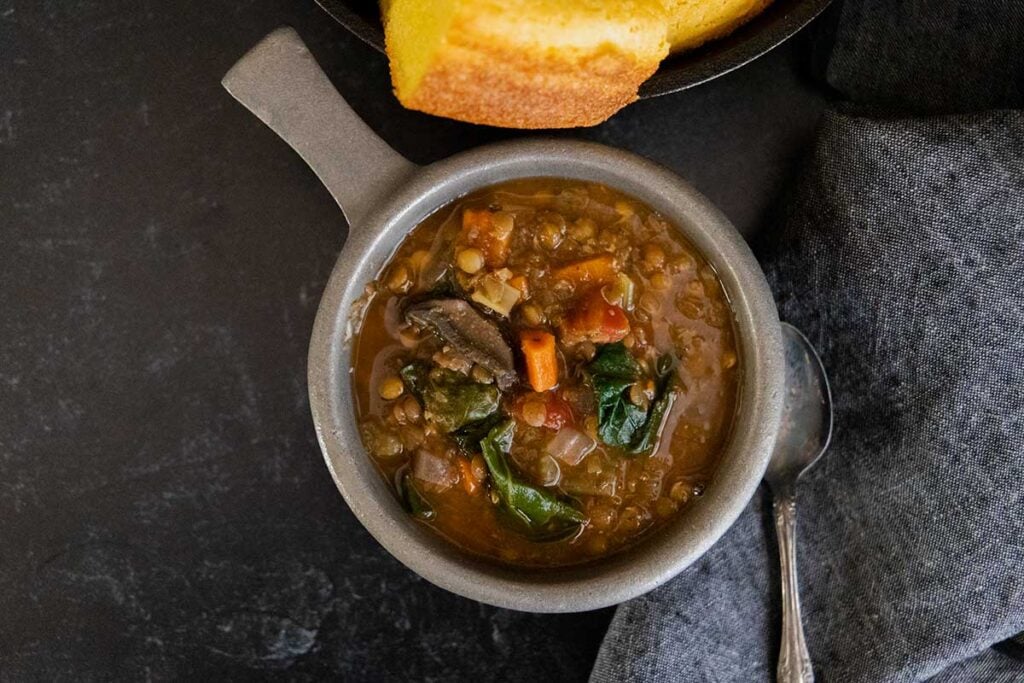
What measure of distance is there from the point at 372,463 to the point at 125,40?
54.6 inches

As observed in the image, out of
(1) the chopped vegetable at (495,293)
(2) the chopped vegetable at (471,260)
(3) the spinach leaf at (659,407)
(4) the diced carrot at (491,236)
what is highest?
(4) the diced carrot at (491,236)

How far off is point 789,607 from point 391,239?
1.46 metres

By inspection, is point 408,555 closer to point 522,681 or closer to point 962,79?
point 522,681

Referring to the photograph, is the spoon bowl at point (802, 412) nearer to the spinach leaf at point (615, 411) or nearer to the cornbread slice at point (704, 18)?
the spinach leaf at point (615, 411)

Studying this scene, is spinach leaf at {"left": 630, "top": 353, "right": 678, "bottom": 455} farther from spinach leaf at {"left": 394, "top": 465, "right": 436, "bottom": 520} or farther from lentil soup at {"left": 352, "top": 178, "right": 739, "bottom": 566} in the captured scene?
spinach leaf at {"left": 394, "top": 465, "right": 436, "bottom": 520}

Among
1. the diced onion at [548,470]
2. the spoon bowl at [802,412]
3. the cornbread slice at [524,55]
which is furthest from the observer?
the spoon bowl at [802,412]

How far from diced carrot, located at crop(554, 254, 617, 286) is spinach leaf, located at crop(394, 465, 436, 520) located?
59 centimetres

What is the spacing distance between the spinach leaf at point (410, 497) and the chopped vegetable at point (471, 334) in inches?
12.7

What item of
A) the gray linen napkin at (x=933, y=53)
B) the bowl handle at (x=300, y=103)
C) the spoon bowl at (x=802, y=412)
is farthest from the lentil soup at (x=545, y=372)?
the gray linen napkin at (x=933, y=53)

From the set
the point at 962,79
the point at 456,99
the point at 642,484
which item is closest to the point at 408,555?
the point at 642,484

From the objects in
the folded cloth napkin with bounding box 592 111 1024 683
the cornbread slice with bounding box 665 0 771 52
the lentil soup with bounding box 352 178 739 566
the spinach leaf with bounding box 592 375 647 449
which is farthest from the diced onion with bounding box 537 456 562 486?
the cornbread slice with bounding box 665 0 771 52

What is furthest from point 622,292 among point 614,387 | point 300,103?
point 300,103

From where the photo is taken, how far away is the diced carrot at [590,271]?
223 centimetres

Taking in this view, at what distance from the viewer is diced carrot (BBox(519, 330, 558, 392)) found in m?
2.18
